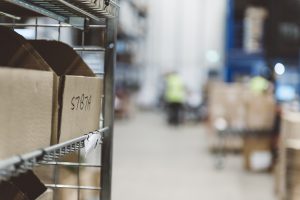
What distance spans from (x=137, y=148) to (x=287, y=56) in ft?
8.83

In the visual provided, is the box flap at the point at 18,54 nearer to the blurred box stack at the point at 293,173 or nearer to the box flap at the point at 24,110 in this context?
the box flap at the point at 24,110

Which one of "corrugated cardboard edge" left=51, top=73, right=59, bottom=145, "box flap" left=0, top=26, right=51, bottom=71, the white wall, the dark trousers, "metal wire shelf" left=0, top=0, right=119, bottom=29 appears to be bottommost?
the dark trousers

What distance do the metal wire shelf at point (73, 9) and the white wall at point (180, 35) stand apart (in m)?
14.8

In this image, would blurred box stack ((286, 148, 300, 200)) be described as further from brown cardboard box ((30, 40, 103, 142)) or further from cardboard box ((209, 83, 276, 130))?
cardboard box ((209, 83, 276, 130))

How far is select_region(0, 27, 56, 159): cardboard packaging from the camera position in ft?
3.55

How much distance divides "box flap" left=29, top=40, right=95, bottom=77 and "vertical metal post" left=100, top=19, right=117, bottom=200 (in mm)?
123

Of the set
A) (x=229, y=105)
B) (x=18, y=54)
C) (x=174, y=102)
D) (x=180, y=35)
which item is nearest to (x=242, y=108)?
(x=229, y=105)

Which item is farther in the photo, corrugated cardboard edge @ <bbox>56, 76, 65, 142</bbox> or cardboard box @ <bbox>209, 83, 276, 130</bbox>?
cardboard box @ <bbox>209, 83, 276, 130</bbox>

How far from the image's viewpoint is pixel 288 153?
2.71 m

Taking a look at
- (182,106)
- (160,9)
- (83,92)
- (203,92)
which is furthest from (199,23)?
(83,92)

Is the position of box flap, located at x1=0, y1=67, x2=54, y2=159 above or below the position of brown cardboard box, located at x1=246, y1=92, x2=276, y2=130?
above

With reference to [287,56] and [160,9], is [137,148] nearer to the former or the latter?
[287,56]

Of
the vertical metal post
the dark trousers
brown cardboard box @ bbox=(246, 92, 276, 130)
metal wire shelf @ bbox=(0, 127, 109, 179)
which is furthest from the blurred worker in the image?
metal wire shelf @ bbox=(0, 127, 109, 179)

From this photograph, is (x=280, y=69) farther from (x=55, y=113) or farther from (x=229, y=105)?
(x=55, y=113)
